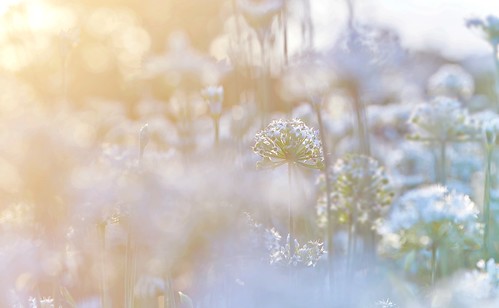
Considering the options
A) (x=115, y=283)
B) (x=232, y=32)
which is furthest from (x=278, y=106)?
(x=115, y=283)

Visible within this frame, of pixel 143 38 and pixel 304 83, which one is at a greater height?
pixel 143 38

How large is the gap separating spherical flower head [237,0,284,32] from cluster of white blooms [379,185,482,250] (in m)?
0.77

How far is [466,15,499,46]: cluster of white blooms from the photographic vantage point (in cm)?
269

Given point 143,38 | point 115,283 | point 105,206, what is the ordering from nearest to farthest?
point 105,206
point 115,283
point 143,38

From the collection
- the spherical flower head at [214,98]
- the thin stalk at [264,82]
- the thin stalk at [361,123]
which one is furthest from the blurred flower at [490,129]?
the spherical flower head at [214,98]

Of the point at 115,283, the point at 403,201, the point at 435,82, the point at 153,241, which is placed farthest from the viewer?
the point at 435,82

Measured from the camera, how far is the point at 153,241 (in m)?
1.10

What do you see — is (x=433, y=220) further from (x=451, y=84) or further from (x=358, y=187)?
(x=451, y=84)

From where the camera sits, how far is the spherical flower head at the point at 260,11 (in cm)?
251

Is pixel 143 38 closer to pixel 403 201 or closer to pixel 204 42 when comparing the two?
pixel 204 42

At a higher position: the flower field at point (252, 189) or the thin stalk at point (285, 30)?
the thin stalk at point (285, 30)

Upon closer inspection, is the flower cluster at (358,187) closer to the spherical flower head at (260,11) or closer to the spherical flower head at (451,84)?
the spherical flower head at (260,11)

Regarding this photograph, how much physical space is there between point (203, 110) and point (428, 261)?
1.98 metres

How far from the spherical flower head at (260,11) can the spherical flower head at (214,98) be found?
319 mm
